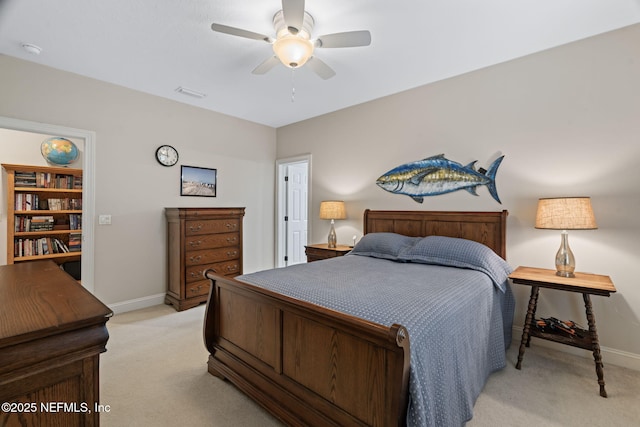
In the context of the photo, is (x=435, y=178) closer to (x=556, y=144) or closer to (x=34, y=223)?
(x=556, y=144)

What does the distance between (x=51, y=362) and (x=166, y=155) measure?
353 cm

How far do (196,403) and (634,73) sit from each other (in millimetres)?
3987

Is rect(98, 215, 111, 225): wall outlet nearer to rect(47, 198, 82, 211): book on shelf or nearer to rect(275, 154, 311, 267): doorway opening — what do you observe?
rect(47, 198, 82, 211): book on shelf

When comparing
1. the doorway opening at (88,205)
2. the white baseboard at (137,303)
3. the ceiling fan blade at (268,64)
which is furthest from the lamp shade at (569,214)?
the doorway opening at (88,205)

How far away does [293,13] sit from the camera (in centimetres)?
186

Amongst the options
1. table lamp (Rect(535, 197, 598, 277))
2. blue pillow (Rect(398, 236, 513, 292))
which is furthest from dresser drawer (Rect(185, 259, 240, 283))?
table lamp (Rect(535, 197, 598, 277))

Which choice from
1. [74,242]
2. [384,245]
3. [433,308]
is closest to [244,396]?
[433,308]

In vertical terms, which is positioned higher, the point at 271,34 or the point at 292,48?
the point at 271,34

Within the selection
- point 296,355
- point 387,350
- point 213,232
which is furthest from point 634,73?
point 213,232

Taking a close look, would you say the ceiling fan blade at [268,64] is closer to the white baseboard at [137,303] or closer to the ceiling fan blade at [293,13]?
the ceiling fan blade at [293,13]

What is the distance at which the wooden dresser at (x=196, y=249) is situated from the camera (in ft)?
11.8

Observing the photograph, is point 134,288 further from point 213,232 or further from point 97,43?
point 97,43

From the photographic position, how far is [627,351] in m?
2.38

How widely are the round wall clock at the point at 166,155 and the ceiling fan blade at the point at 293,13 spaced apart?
258cm
